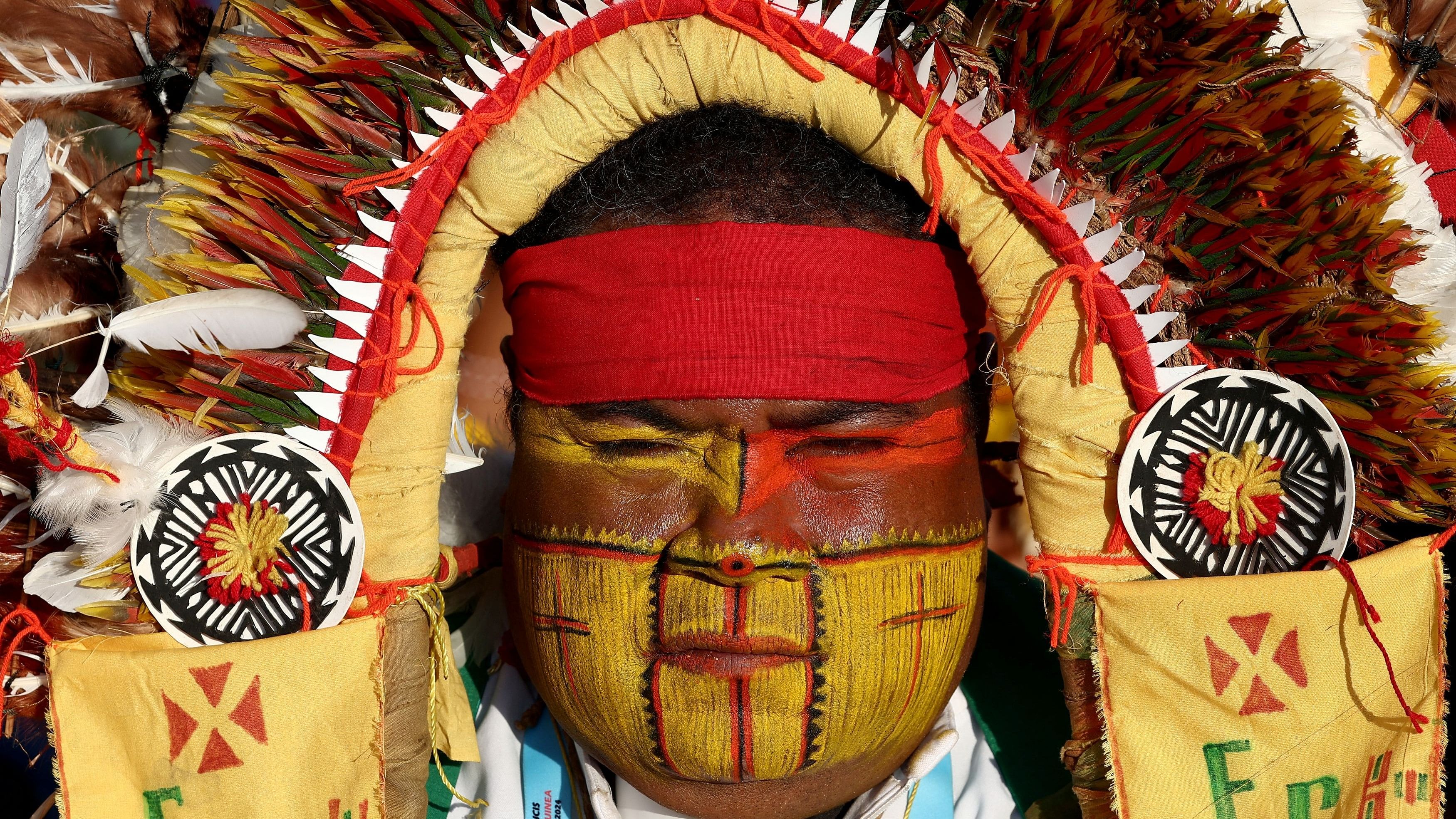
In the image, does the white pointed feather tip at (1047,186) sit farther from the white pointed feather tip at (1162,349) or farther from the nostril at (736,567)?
the nostril at (736,567)

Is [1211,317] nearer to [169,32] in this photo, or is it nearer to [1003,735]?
[1003,735]

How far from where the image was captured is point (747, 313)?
161 cm

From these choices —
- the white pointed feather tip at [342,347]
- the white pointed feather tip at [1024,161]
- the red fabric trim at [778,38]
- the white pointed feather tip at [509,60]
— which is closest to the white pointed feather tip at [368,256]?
the red fabric trim at [778,38]

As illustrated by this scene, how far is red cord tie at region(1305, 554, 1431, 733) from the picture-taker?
63.4 inches

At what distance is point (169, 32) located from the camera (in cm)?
191

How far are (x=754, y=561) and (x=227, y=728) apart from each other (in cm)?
84

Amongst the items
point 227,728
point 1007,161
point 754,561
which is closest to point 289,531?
point 227,728

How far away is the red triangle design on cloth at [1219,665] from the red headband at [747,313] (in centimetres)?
57

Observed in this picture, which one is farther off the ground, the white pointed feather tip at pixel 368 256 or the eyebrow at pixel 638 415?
the white pointed feather tip at pixel 368 256

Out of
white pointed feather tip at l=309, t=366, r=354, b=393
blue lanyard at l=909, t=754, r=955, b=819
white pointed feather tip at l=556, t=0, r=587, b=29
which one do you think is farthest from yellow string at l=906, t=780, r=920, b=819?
white pointed feather tip at l=556, t=0, r=587, b=29

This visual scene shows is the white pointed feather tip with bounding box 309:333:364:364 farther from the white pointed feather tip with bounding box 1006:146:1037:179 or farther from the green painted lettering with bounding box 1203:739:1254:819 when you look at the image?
the green painted lettering with bounding box 1203:739:1254:819

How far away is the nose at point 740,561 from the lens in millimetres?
1581

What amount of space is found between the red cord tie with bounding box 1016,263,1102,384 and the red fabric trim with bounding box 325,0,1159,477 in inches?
0.5

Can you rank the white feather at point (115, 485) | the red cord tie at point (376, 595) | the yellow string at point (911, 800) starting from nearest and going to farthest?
1. the white feather at point (115, 485)
2. the red cord tie at point (376, 595)
3. the yellow string at point (911, 800)
